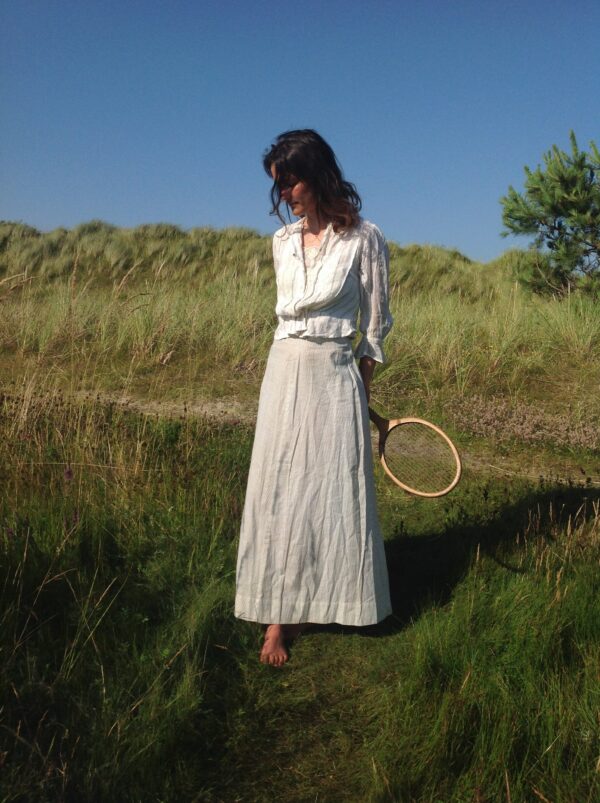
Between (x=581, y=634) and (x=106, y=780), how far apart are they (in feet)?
6.78

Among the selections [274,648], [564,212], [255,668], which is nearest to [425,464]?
[274,648]

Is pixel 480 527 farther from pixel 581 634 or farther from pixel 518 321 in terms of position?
pixel 518 321

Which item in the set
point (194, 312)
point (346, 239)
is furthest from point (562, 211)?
point (346, 239)

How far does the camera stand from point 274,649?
359 centimetres

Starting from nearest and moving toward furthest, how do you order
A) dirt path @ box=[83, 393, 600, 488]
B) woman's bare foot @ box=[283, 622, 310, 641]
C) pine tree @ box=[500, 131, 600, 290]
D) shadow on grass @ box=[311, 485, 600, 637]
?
woman's bare foot @ box=[283, 622, 310, 641], shadow on grass @ box=[311, 485, 600, 637], dirt path @ box=[83, 393, 600, 488], pine tree @ box=[500, 131, 600, 290]

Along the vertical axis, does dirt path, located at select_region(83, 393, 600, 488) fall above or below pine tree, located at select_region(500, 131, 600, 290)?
below

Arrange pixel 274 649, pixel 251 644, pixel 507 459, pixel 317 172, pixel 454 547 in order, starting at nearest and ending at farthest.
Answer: pixel 317 172, pixel 274 649, pixel 251 644, pixel 454 547, pixel 507 459

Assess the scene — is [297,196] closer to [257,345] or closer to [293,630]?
[293,630]

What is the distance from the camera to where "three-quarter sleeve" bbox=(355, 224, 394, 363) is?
11.3 ft

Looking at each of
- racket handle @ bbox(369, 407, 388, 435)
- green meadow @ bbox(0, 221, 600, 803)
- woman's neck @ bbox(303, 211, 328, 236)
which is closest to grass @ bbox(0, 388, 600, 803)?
green meadow @ bbox(0, 221, 600, 803)

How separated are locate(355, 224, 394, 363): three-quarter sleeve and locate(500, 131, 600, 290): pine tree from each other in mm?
9727

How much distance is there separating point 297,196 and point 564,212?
35.1 feet

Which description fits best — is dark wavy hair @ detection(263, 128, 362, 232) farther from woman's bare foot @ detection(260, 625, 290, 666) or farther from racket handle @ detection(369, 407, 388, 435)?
woman's bare foot @ detection(260, 625, 290, 666)

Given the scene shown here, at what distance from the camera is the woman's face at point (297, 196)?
3393mm
